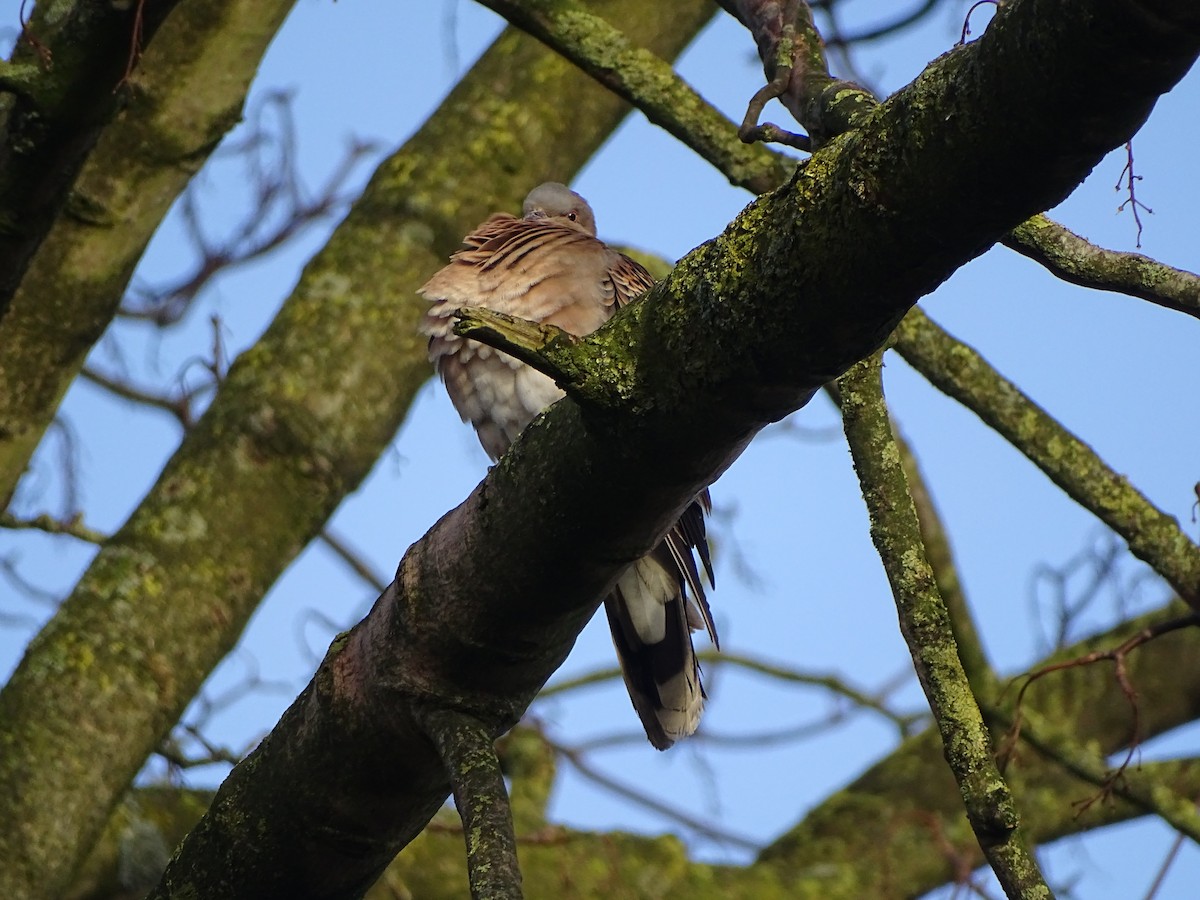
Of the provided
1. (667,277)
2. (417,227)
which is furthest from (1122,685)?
(417,227)

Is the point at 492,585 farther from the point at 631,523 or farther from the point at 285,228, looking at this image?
the point at 285,228

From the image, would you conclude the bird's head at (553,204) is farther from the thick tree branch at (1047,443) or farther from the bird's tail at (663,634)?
the thick tree branch at (1047,443)

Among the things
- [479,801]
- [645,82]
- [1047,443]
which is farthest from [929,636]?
[645,82]

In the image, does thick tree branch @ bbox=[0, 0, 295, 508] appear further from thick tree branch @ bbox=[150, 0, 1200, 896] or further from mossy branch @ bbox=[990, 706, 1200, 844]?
mossy branch @ bbox=[990, 706, 1200, 844]

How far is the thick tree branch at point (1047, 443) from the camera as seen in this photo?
8.71ft

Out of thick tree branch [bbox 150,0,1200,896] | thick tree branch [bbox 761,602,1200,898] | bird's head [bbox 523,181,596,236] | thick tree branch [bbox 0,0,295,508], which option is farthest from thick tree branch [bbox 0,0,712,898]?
thick tree branch [bbox 761,602,1200,898]

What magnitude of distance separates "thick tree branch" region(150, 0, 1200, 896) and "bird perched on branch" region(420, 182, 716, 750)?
1.54 m

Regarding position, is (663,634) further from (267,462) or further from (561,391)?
(267,462)

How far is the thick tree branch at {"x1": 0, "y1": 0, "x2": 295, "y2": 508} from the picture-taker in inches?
139

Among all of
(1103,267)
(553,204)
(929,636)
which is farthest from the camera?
(553,204)

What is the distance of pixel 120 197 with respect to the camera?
12.0 ft

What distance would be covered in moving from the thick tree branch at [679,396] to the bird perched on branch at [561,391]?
154cm

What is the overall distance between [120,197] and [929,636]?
2.45 metres

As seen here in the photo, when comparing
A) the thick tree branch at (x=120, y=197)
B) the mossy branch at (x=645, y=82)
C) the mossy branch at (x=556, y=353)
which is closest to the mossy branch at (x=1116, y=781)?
the mossy branch at (x=645, y=82)
